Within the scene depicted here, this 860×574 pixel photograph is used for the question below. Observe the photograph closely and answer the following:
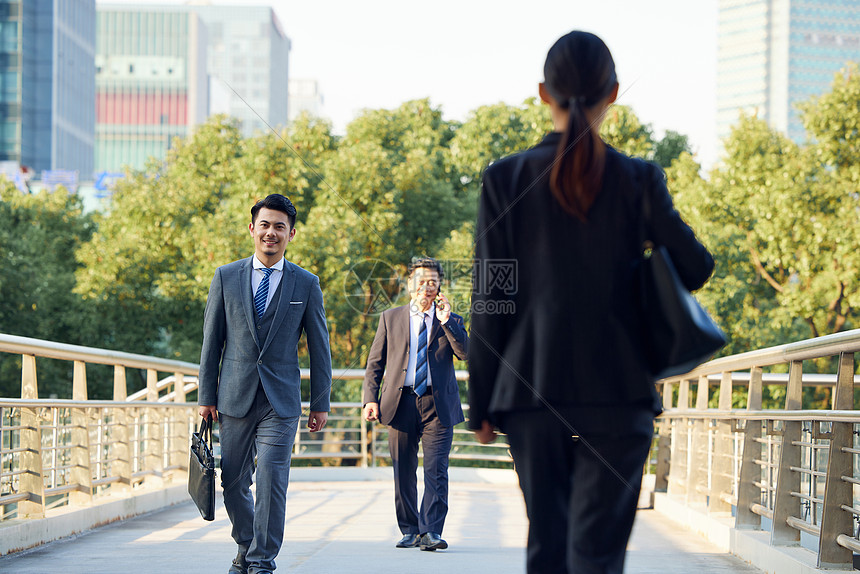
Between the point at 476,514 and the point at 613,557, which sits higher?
the point at 613,557

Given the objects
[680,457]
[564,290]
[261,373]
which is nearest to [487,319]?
[564,290]

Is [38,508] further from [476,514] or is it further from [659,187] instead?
[659,187]

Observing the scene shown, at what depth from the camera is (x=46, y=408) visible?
644 centimetres

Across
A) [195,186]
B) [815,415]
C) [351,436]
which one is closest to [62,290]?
[195,186]

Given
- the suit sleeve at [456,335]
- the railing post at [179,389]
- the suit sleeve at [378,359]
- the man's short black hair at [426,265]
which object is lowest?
the railing post at [179,389]

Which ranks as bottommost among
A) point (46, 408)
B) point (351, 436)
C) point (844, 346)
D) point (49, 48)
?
point (351, 436)

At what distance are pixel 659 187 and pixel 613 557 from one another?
874 mm

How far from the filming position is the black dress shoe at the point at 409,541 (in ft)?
21.3

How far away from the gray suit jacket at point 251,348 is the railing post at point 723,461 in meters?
3.12

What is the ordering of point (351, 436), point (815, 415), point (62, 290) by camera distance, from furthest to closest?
point (62, 290)
point (351, 436)
point (815, 415)

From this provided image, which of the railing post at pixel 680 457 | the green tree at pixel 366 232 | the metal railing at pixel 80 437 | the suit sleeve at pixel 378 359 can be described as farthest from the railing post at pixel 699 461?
the green tree at pixel 366 232

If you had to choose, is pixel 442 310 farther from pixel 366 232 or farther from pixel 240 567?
pixel 366 232

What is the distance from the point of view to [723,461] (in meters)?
6.88

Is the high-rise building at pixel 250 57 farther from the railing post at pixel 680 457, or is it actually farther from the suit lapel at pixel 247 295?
the suit lapel at pixel 247 295
